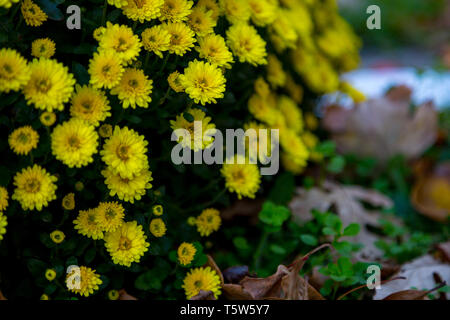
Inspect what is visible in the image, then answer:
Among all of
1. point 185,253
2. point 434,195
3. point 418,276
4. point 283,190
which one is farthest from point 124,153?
point 434,195

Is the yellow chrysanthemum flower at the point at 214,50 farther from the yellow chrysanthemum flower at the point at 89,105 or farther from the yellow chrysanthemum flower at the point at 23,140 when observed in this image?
the yellow chrysanthemum flower at the point at 23,140

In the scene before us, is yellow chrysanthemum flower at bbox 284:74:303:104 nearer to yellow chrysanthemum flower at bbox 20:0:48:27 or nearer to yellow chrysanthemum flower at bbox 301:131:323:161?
yellow chrysanthemum flower at bbox 301:131:323:161

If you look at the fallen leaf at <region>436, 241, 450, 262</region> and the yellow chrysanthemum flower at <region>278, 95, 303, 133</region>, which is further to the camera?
the yellow chrysanthemum flower at <region>278, 95, 303, 133</region>

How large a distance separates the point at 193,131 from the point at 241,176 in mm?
211

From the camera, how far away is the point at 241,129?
150cm

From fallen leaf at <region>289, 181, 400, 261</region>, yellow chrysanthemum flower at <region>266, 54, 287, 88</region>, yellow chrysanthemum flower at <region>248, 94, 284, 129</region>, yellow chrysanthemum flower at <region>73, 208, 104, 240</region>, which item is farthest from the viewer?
fallen leaf at <region>289, 181, 400, 261</region>

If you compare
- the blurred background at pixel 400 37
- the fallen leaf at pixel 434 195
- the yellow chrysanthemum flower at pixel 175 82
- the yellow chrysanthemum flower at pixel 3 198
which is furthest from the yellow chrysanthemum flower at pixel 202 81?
the blurred background at pixel 400 37

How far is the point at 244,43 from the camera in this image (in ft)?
4.38

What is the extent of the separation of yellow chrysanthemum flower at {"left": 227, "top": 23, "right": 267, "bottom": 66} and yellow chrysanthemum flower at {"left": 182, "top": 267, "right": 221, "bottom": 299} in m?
0.54

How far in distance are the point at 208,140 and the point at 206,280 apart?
0.35 meters

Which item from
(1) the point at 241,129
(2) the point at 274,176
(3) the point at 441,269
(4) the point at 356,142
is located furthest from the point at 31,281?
(4) the point at 356,142

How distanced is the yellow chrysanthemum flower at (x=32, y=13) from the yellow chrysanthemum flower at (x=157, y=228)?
523 mm

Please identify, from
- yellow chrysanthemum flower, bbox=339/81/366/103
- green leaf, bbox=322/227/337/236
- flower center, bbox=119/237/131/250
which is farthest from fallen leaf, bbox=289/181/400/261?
flower center, bbox=119/237/131/250

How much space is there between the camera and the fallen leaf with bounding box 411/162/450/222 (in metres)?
1.95
